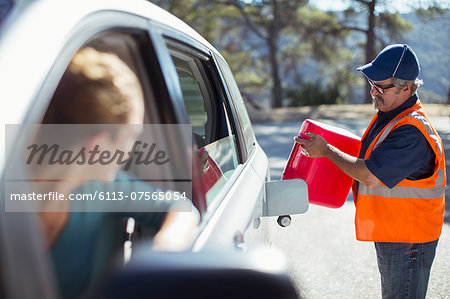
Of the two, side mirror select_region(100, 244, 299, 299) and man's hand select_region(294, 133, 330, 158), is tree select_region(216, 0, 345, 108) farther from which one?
side mirror select_region(100, 244, 299, 299)

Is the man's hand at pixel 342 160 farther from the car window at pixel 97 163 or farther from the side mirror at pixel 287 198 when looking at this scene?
the car window at pixel 97 163

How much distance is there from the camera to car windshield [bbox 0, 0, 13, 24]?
0.92m

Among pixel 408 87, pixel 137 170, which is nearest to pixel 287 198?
pixel 408 87

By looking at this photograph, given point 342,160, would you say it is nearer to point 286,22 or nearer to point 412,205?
point 412,205

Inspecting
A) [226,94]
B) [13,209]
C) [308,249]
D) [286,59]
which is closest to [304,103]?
[286,59]

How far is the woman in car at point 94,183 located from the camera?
1.16m

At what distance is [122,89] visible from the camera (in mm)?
1238

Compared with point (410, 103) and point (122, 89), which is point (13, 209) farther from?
point (410, 103)

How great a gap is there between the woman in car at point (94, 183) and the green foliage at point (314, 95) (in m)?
28.2

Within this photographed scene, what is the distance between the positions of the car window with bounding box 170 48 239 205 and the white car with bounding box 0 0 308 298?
0.04 ft

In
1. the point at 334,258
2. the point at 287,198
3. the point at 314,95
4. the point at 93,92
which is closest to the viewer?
the point at 93,92

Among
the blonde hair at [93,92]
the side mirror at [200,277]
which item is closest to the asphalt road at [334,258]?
the blonde hair at [93,92]

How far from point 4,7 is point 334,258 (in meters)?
4.02

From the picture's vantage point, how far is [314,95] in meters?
29.1
